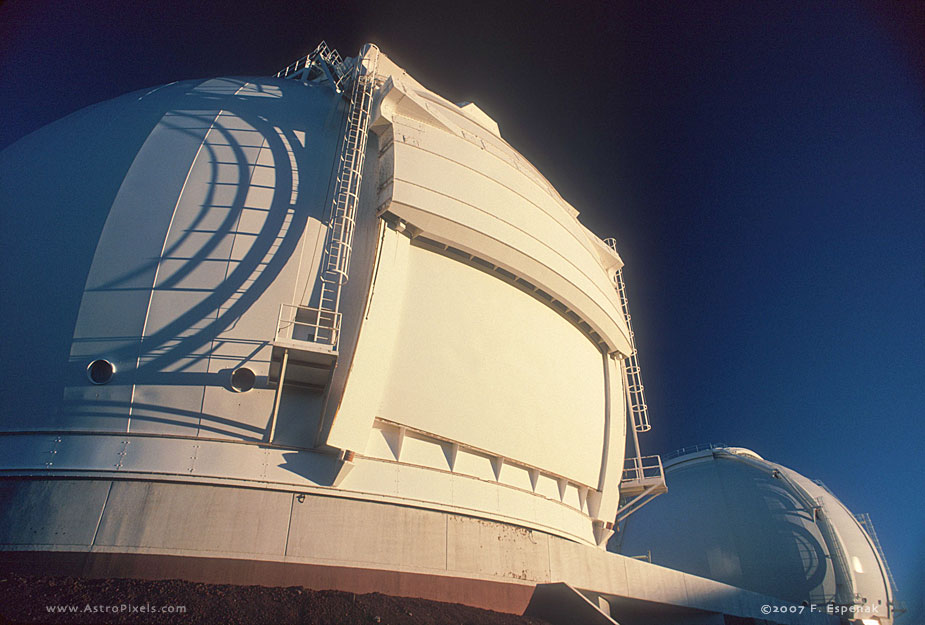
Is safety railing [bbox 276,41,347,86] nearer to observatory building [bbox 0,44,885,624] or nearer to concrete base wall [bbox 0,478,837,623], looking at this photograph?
observatory building [bbox 0,44,885,624]

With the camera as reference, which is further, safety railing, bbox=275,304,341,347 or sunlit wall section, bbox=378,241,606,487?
sunlit wall section, bbox=378,241,606,487

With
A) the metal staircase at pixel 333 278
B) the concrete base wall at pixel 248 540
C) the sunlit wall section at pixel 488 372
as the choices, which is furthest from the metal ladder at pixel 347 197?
the concrete base wall at pixel 248 540

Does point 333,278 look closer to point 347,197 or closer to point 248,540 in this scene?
point 347,197

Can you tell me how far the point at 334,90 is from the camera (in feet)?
47.7

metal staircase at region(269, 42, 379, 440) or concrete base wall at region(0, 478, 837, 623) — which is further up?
metal staircase at region(269, 42, 379, 440)

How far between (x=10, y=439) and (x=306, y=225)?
248 inches

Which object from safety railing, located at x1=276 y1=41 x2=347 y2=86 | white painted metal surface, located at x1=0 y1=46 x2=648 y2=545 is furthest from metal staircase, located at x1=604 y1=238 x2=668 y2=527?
safety railing, located at x1=276 y1=41 x2=347 y2=86

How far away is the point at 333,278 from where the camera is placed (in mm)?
10641

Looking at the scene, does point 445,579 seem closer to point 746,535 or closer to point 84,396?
point 84,396

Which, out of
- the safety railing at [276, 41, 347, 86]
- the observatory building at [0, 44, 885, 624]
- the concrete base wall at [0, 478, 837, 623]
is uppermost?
the safety railing at [276, 41, 347, 86]

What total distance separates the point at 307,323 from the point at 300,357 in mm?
743

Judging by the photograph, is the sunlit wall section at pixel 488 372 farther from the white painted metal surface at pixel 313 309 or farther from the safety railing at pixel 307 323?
the safety railing at pixel 307 323

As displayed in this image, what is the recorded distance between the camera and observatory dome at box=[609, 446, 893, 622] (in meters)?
20.4

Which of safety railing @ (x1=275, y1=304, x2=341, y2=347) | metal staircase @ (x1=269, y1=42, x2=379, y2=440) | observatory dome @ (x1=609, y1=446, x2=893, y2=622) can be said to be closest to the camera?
metal staircase @ (x1=269, y1=42, x2=379, y2=440)
